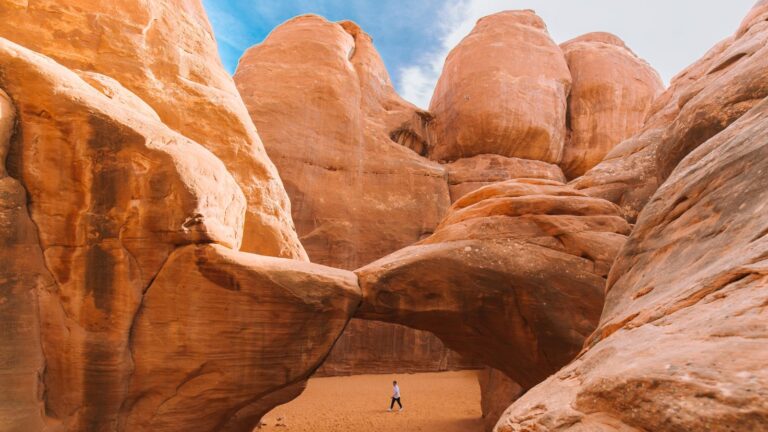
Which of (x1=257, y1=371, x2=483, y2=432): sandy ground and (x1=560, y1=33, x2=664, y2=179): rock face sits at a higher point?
(x1=560, y1=33, x2=664, y2=179): rock face

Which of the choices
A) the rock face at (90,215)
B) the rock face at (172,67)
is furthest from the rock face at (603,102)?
the rock face at (90,215)

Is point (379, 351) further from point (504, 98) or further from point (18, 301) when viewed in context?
point (18, 301)

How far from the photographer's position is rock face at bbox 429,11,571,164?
65.4 ft

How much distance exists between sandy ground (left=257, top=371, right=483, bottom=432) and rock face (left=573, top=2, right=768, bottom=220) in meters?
6.28

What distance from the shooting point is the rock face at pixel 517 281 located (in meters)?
7.79

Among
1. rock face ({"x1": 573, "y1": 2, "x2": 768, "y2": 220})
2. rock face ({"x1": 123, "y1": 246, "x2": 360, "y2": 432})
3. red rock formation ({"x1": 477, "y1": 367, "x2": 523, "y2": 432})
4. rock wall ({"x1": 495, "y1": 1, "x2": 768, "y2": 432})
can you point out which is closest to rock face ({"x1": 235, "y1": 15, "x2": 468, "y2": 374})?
red rock formation ({"x1": 477, "y1": 367, "x2": 523, "y2": 432})

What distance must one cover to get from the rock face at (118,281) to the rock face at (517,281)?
62.2 inches

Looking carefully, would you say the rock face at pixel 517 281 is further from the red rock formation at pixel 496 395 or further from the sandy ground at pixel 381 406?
the sandy ground at pixel 381 406

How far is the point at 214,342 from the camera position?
6.93 m

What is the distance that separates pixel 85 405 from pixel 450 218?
679cm

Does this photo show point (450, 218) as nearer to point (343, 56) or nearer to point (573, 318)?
point (573, 318)

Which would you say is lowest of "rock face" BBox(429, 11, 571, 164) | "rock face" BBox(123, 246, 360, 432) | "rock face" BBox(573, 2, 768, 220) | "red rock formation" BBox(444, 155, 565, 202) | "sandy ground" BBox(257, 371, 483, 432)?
"sandy ground" BBox(257, 371, 483, 432)

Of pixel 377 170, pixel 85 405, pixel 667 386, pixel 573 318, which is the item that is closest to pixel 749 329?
pixel 667 386

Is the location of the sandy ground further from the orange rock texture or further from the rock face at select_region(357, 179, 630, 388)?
the rock face at select_region(357, 179, 630, 388)
